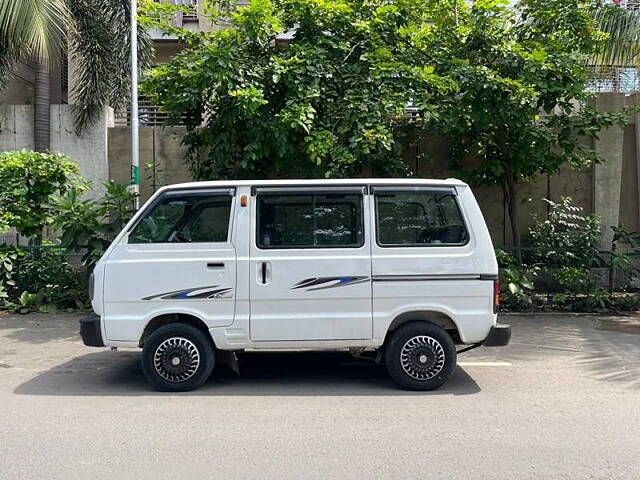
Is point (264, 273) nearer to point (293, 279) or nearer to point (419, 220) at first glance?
point (293, 279)

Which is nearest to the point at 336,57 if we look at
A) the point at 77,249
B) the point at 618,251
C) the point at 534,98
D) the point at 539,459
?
the point at 534,98

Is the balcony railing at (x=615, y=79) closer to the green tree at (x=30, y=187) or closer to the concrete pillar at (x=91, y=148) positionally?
the concrete pillar at (x=91, y=148)

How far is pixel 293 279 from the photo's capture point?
591 cm

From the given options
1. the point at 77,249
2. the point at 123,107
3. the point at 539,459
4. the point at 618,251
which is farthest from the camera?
the point at 123,107

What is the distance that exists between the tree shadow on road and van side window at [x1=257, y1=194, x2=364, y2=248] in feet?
5.10

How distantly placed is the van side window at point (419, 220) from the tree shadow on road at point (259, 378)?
1.59 meters

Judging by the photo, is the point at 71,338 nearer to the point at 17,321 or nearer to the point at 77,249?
the point at 17,321

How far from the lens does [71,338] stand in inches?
343

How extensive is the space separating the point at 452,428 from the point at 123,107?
1202 cm

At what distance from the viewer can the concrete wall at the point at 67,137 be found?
1316 cm

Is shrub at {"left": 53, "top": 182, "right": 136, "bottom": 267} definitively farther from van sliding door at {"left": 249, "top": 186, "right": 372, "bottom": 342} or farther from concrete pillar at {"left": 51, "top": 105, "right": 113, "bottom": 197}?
van sliding door at {"left": 249, "top": 186, "right": 372, "bottom": 342}

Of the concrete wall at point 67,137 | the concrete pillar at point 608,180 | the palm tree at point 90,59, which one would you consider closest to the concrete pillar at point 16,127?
the concrete wall at point 67,137

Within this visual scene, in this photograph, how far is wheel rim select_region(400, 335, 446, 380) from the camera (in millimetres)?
5988

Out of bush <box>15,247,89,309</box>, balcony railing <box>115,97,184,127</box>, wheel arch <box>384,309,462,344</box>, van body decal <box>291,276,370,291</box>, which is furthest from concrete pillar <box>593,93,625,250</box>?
bush <box>15,247,89,309</box>
